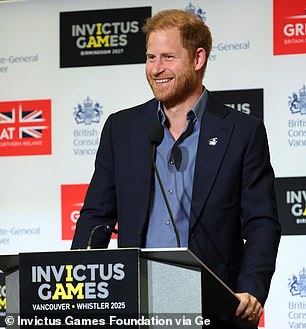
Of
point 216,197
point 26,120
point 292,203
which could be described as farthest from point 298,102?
point 216,197

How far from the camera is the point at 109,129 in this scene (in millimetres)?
3189

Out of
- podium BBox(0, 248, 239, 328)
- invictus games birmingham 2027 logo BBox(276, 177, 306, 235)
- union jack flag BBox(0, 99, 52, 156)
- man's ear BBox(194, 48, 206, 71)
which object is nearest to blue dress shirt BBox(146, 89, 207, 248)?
man's ear BBox(194, 48, 206, 71)

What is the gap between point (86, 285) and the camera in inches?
87.7

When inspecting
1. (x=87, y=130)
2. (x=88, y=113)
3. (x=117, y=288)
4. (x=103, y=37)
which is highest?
(x=103, y=37)

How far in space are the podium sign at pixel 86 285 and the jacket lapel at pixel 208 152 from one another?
0.70m

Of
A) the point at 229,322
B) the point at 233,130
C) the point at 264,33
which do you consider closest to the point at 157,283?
the point at 229,322

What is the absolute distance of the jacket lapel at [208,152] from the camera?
2.91 metres

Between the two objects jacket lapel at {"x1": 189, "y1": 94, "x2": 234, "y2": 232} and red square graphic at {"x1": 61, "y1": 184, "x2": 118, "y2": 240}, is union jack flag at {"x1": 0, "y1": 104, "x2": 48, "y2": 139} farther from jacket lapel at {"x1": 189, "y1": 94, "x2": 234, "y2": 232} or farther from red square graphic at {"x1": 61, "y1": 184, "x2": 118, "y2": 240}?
jacket lapel at {"x1": 189, "y1": 94, "x2": 234, "y2": 232}

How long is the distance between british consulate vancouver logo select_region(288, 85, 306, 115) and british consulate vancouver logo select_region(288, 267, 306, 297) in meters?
0.91

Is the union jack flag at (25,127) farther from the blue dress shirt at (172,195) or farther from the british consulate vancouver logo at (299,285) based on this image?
the blue dress shirt at (172,195)

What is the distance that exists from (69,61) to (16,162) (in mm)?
710

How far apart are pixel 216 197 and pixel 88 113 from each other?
255 centimetres

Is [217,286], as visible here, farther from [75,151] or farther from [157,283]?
[75,151]

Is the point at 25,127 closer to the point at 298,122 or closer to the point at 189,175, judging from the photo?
the point at 298,122
